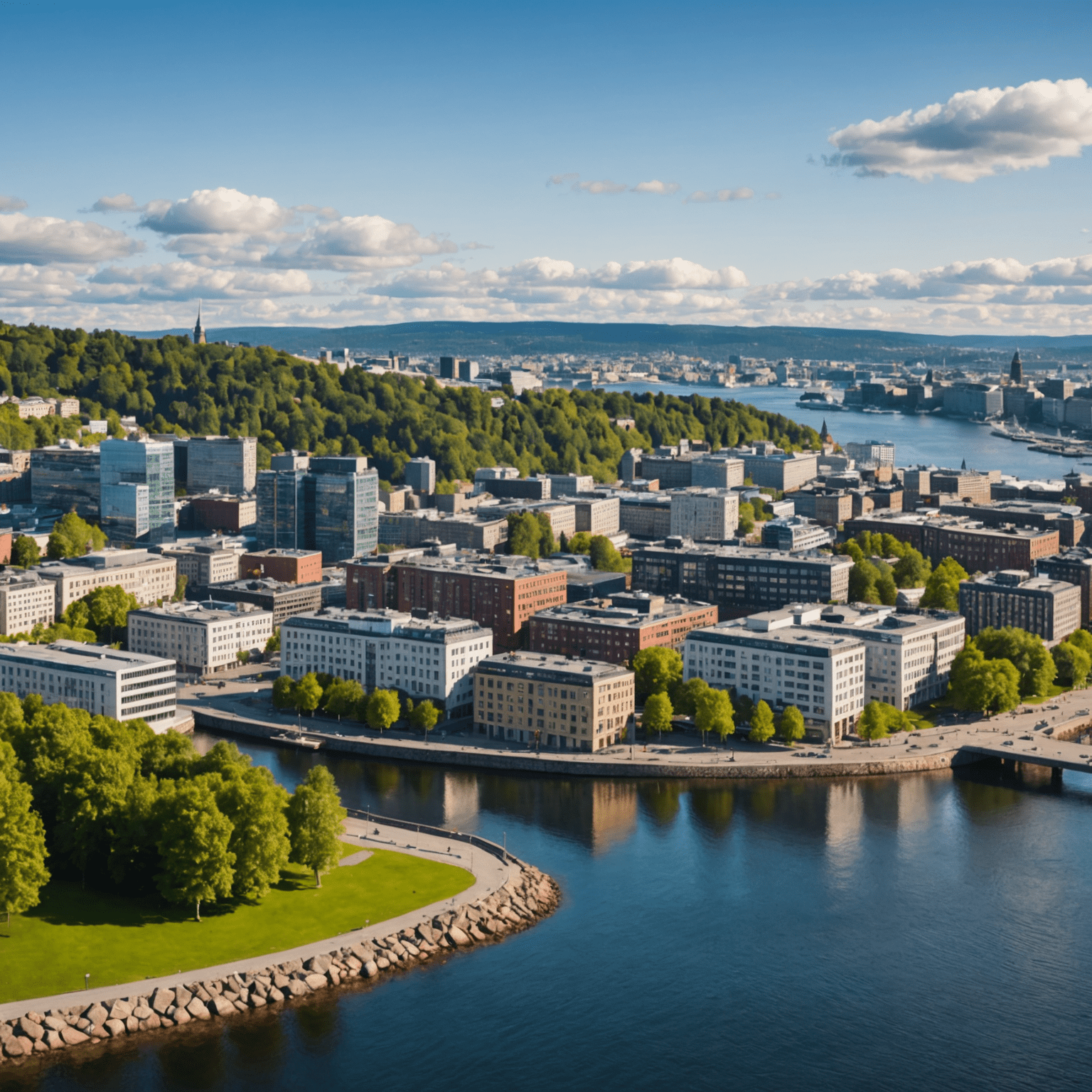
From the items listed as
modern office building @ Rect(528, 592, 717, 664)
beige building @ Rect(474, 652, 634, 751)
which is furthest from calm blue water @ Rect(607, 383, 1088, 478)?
beige building @ Rect(474, 652, 634, 751)

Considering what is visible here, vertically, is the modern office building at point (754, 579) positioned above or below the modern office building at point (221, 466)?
below

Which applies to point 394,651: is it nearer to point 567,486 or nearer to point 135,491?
point 135,491

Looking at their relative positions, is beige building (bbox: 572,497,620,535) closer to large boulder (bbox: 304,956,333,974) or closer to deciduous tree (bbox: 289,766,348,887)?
deciduous tree (bbox: 289,766,348,887)

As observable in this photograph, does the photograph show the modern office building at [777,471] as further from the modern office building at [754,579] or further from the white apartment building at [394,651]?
the white apartment building at [394,651]

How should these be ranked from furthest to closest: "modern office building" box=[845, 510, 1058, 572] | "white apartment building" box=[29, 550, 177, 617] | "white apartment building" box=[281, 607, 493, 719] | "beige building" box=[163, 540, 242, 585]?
"modern office building" box=[845, 510, 1058, 572] → "beige building" box=[163, 540, 242, 585] → "white apartment building" box=[29, 550, 177, 617] → "white apartment building" box=[281, 607, 493, 719]

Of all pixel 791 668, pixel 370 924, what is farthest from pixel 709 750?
pixel 370 924

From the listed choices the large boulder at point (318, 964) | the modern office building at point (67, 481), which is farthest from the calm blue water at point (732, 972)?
the modern office building at point (67, 481)
